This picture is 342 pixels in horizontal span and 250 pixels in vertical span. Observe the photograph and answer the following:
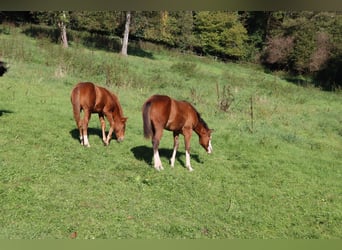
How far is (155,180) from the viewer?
24.7 feet

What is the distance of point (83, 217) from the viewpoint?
5.52m

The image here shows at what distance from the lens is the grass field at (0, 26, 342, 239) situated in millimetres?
5625

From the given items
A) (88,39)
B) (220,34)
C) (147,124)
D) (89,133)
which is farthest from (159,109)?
(220,34)

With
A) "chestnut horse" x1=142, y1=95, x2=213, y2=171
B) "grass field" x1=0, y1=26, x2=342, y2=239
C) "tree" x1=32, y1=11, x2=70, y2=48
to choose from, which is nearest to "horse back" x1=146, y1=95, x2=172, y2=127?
"chestnut horse" x1=142, y1=95, x2=213, y2=171

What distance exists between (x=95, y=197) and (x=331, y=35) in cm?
4221

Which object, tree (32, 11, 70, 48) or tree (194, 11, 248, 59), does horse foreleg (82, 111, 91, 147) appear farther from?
tree (194, 11, 248, 59)

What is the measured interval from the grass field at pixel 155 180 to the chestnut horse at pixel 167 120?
26.2 inches

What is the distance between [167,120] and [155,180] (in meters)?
1.49

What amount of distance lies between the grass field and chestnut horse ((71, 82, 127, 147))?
1.30 feet

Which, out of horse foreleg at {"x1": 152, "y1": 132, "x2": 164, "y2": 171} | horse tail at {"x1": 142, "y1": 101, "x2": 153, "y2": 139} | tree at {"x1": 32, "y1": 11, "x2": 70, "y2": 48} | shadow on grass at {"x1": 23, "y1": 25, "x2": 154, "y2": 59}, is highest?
tree at {"x1": 32, "y1": 11, "x2": 70, "y2": 48}

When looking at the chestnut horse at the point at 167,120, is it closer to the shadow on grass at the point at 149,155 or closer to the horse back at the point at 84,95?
the shadow on grass at the point at 149,155

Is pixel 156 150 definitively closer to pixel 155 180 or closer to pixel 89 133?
pixel 155 180

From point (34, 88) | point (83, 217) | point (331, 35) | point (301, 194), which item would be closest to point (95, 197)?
point (83, 217)

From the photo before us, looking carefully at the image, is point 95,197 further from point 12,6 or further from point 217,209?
point 12,6
